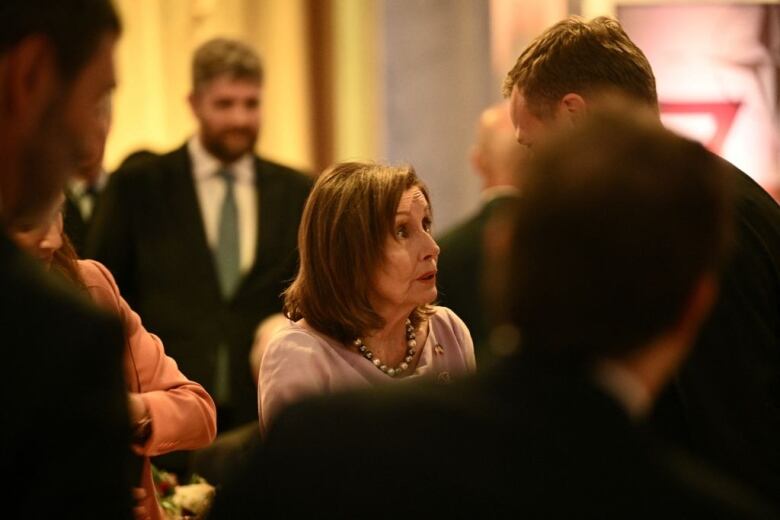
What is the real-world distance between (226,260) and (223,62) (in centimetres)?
74

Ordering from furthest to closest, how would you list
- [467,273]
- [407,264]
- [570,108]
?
[467,273] < [407,264] < [570,108]

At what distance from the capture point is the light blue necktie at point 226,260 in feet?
15.3

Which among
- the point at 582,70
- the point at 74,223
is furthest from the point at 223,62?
the point at 582,70

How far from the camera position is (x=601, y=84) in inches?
101

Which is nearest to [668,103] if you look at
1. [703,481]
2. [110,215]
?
[110,215]

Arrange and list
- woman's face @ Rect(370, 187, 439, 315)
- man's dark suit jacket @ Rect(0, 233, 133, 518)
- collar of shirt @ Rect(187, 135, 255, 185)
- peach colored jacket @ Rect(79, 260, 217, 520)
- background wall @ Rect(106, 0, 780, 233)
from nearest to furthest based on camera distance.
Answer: man's dark suit jacket @ Rect(0, 233, 133, 518), peach colored jacket @ Rect(79, 260, 217, 520), woman's face @ Rect(370, 187, 439, 315), collar of shirt @ Rect(187, 135, 255, 185), background wall @ Rect(106, 0, 780, 233)

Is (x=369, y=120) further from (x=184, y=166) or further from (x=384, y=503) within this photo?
(x=384, y=503)

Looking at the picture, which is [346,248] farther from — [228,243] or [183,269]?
[228,243]

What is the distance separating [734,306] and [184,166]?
2813 millimetres

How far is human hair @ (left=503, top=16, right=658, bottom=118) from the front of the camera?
255 centimetres

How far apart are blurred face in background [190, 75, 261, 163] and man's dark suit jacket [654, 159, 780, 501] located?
→ 9.08ft

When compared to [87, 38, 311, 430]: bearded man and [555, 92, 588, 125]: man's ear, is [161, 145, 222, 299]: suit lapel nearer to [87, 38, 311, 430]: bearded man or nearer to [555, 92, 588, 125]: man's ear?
[87, 38, 311, 430]: bearded man

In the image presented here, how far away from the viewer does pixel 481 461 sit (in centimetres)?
124

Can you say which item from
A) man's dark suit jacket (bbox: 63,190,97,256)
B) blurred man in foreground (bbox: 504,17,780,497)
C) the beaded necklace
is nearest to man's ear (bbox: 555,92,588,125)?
blurred man in foreground (bbox: 504,17,780,497)
